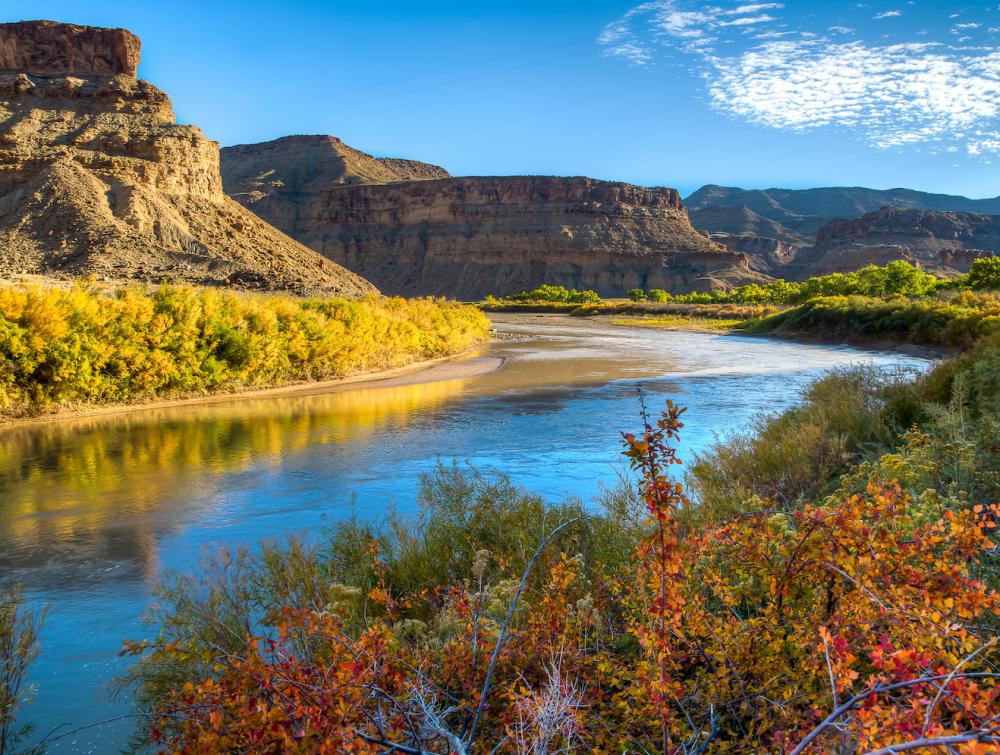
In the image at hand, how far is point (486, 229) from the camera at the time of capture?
128 m

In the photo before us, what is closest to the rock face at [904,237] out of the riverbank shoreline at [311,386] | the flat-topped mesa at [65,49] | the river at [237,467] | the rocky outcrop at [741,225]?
the rocky outcrop at [741,225]

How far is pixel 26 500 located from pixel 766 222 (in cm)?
19169

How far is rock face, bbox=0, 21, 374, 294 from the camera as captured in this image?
121 ft

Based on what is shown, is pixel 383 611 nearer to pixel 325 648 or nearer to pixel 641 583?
pixel 325 648

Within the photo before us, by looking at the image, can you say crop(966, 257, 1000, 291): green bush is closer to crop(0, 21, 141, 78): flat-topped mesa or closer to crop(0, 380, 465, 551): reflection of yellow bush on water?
crop(0, 380, 465, 551): reflection of yellow bush on water

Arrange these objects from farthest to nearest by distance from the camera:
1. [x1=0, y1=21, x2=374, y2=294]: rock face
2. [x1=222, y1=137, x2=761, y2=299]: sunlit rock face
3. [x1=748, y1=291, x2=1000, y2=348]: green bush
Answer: [x1=222, y1=137, x2=761, y2=299]: sunlit rock face, [x1=0, y1=21, x2=374, y2=294]: rock face, [x1=748, y1=291, x2=1000, y2=348]: green bush

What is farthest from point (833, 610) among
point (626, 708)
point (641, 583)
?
point (626, 708)

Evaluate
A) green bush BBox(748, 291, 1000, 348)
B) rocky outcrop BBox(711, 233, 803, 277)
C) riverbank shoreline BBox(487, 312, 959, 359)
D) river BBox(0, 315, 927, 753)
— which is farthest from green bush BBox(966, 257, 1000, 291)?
rocky outcrop BBox(711, 233, 803, 277)

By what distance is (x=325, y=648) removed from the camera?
12.1 feet

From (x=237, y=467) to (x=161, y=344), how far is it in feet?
22.3

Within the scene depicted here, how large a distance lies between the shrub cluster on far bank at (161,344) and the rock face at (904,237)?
12260 centimetres

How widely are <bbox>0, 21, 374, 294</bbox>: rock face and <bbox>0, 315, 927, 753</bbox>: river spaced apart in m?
22.8

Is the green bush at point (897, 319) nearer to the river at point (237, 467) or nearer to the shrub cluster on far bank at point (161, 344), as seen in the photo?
the river at point (237, 467)

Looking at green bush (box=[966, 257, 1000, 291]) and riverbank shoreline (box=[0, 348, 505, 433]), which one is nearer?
riverbank shoreline (box=[0, 348, 505, 433])
